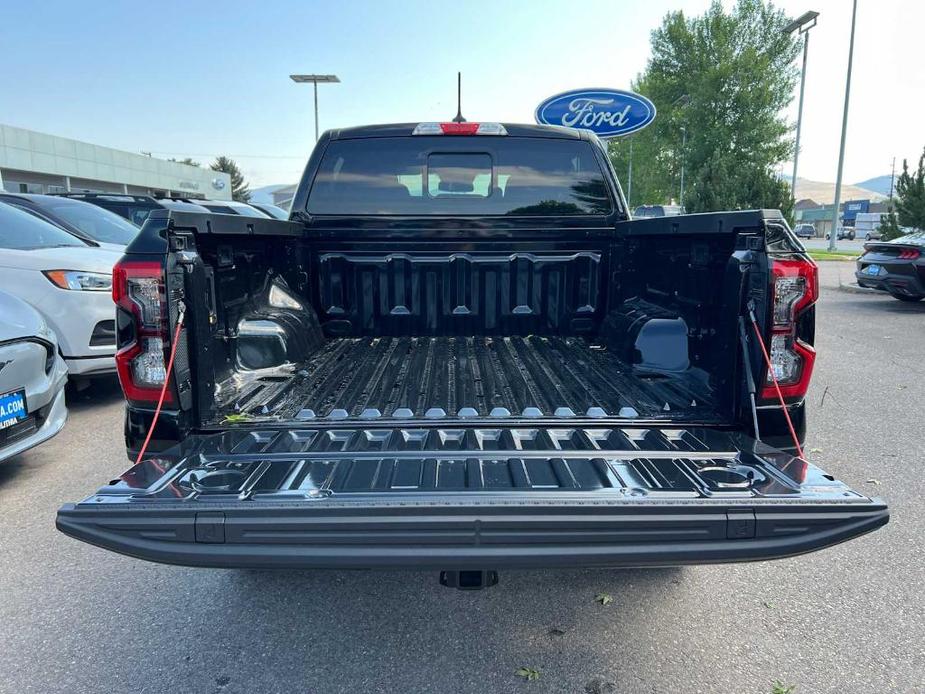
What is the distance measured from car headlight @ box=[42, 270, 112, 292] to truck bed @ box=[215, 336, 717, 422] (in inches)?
113

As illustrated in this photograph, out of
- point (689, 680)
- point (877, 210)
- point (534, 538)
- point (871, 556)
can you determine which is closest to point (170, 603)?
point (534, 538)

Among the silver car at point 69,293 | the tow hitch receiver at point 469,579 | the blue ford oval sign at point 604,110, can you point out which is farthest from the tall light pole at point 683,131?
the tow hitch receiver at point 469,579

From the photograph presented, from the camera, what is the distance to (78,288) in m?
5.39

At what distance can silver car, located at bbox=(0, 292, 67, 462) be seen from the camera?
12.1 feet

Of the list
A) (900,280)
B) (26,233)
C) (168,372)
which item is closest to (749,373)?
(168,372)

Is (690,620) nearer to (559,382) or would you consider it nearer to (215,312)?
(559,382)

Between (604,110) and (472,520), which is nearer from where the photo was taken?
(472,520)

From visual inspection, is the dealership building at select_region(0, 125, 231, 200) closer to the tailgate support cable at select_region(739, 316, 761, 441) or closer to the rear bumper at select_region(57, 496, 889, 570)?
the rear bumper at select_region(57, 496, 889, 570)

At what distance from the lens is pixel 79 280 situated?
541cm

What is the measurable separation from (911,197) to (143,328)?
1972cm

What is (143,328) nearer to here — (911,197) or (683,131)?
(911,197)

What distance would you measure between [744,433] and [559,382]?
0.96 m

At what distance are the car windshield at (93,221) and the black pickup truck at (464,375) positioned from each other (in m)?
4.92

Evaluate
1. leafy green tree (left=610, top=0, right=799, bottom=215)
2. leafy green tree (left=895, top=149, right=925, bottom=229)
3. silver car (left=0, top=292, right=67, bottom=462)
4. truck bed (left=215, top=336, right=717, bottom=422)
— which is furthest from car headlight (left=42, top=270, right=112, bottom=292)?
leafy green tree (left=610, top=0, right=799, bottom=215)
